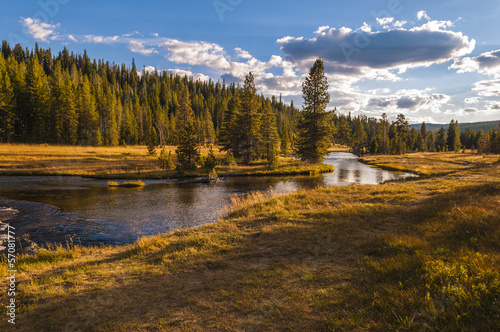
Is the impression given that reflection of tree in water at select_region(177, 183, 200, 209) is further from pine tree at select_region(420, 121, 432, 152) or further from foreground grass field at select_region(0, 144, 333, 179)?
pine tree at select_region(420, 121, 432, 152)

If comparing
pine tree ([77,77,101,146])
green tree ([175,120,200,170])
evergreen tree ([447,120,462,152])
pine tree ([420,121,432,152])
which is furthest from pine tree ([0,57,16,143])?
evergreen tree ([447,120,462,152])

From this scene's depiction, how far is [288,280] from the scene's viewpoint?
6219mm

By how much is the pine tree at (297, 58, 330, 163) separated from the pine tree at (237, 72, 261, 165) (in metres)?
11.0

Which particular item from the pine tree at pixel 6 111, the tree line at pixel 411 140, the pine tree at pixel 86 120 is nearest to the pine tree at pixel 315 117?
the tree line at pixel 411 140

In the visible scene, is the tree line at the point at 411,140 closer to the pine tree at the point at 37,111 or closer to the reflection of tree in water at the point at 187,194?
the reflection of tree in water at the point at 187,194

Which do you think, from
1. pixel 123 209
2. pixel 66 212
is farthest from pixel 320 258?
pixel 66 212

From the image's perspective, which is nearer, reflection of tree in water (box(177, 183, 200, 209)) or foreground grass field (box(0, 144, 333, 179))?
reflection of tree in water (box(177, 183, 200, 209))

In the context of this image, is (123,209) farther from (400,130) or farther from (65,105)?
(400,130)

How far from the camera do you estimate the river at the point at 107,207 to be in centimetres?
1533

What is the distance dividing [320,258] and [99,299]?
6.11 meters

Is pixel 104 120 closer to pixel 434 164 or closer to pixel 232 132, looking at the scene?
pixel 232 132

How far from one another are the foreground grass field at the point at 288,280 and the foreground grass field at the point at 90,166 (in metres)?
33.0

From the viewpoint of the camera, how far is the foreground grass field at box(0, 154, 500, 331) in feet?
14.0

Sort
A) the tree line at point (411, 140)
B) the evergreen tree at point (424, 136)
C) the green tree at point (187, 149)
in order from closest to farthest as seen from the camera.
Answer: the green tree at point (187, 149)
the tree line at point (411, 140)
the evergreen tree at point (424, 136)
